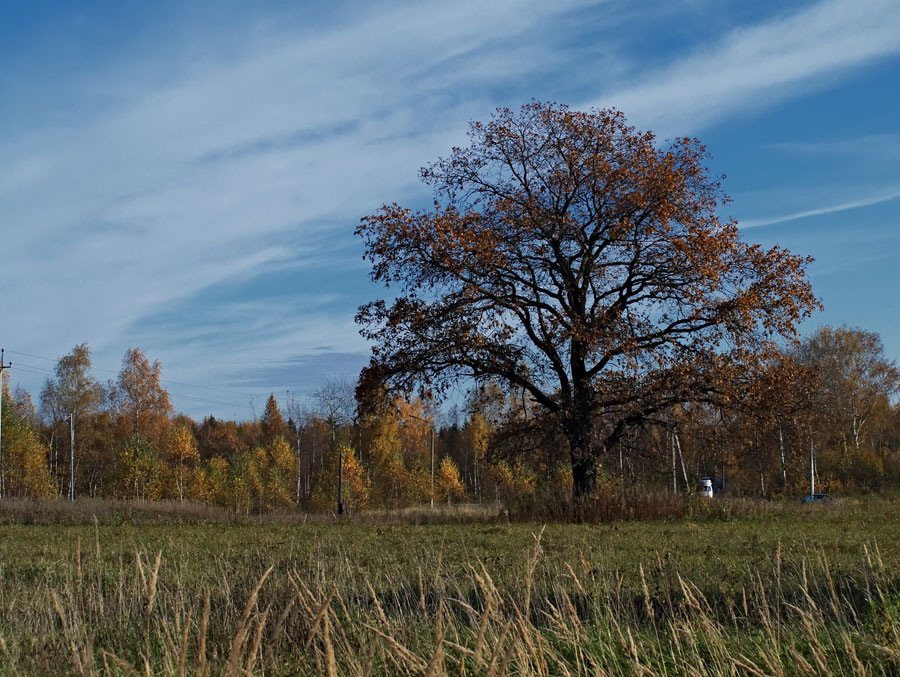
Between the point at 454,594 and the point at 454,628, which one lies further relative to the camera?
the point at 454,594

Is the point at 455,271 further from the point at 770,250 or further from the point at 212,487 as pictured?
the point at 212,487

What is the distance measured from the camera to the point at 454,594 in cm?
793

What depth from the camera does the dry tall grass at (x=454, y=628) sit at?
3.51 m

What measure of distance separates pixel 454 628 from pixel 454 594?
4.59m

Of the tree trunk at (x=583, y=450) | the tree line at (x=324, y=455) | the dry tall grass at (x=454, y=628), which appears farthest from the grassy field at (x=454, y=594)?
the tree line at (x=324, y=455)

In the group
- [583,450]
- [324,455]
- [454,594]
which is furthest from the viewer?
[324,455]

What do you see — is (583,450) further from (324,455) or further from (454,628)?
(324,455)

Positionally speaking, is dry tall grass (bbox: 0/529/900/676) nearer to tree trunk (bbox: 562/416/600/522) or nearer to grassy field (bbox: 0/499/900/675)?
grassy field (bbox: 0/499/900/675)

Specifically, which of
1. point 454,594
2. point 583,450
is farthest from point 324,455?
point 454,594

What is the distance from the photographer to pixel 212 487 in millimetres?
60281

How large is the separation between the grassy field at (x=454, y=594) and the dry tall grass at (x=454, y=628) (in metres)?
0.03

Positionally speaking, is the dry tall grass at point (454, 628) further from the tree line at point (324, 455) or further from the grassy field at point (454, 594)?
the tree line at point (324, 455)

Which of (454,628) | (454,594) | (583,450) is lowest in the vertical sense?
(454,594)

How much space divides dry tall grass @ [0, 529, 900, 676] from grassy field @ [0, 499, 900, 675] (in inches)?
1.2
